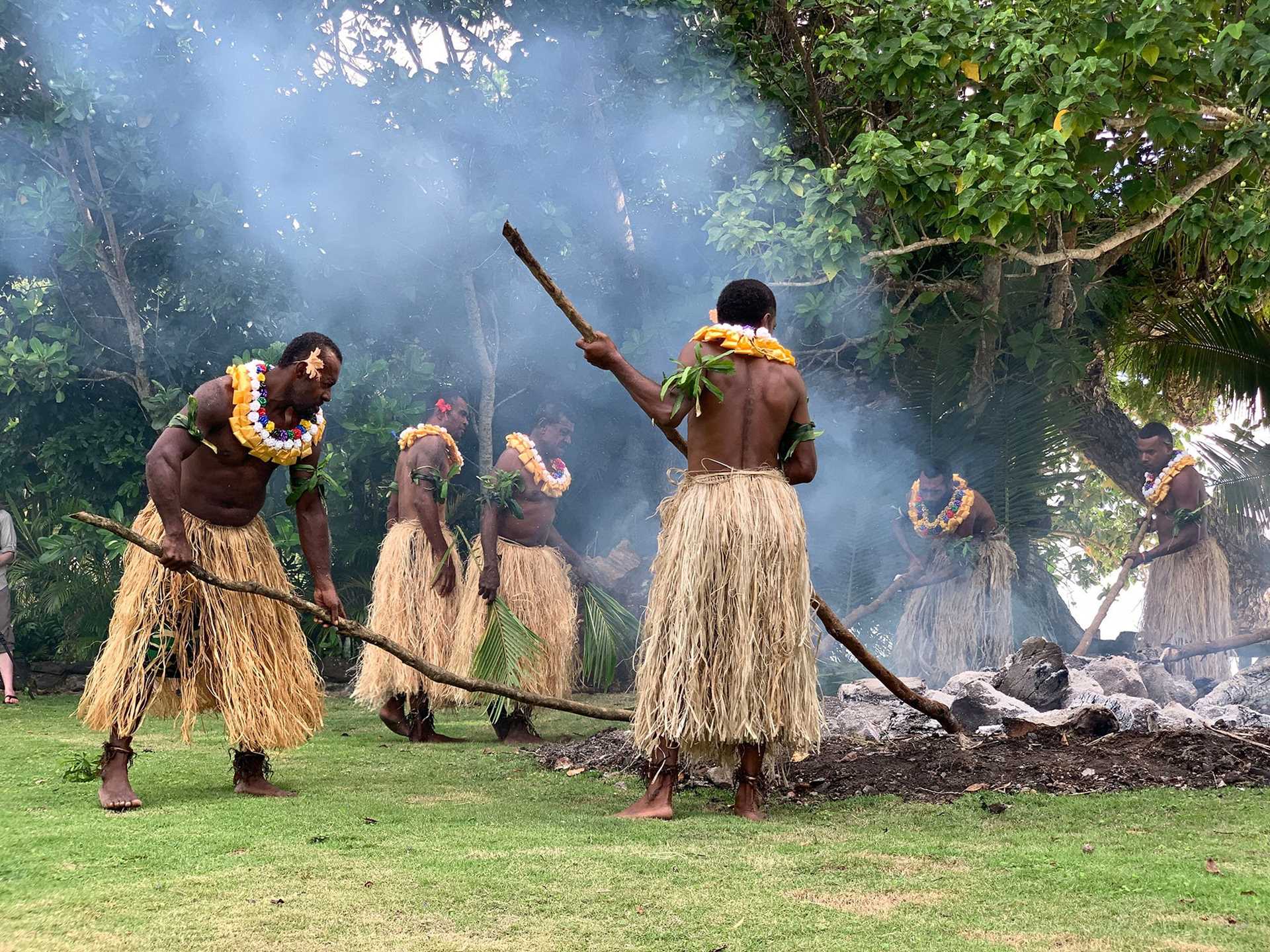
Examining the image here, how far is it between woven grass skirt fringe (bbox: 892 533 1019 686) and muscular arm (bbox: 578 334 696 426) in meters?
4.48

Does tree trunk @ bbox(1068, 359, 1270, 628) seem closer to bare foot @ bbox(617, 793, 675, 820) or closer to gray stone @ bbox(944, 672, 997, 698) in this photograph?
gray stone @ bbox(944, 672, 997, 698)

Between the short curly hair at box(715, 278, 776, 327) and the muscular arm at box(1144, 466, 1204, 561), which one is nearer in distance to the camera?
the short curly hair at box(715, 278, 776, 327)

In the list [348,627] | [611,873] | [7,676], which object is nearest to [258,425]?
[348,627]

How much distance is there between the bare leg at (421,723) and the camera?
5.85 metres

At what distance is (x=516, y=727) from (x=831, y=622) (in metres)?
2.35

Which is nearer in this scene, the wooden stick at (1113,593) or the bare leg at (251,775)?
the bare leg at (251,775)

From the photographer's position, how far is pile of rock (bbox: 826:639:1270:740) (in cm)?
477

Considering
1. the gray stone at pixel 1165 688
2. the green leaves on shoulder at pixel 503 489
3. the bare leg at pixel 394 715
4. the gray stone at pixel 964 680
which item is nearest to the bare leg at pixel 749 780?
the gray stone at pixel 964 680

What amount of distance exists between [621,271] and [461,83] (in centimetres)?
163

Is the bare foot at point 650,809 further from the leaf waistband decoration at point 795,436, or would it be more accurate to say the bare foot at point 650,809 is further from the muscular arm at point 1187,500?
the muscular arm at point 1187,500

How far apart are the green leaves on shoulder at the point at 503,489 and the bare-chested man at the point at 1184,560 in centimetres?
417

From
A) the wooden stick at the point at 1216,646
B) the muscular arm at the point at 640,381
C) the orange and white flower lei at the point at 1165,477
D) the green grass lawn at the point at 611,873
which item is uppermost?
the orange and white flower lei at the point at 1165,477

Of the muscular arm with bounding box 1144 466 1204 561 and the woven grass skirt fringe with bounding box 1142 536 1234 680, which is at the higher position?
the muscular arm with bounding box 1144 466 1204 561

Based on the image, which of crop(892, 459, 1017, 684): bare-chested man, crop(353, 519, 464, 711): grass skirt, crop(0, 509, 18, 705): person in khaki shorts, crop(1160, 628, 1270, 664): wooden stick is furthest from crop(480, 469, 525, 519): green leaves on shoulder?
crop(1160, 628, 1270, 664): wooden stick
